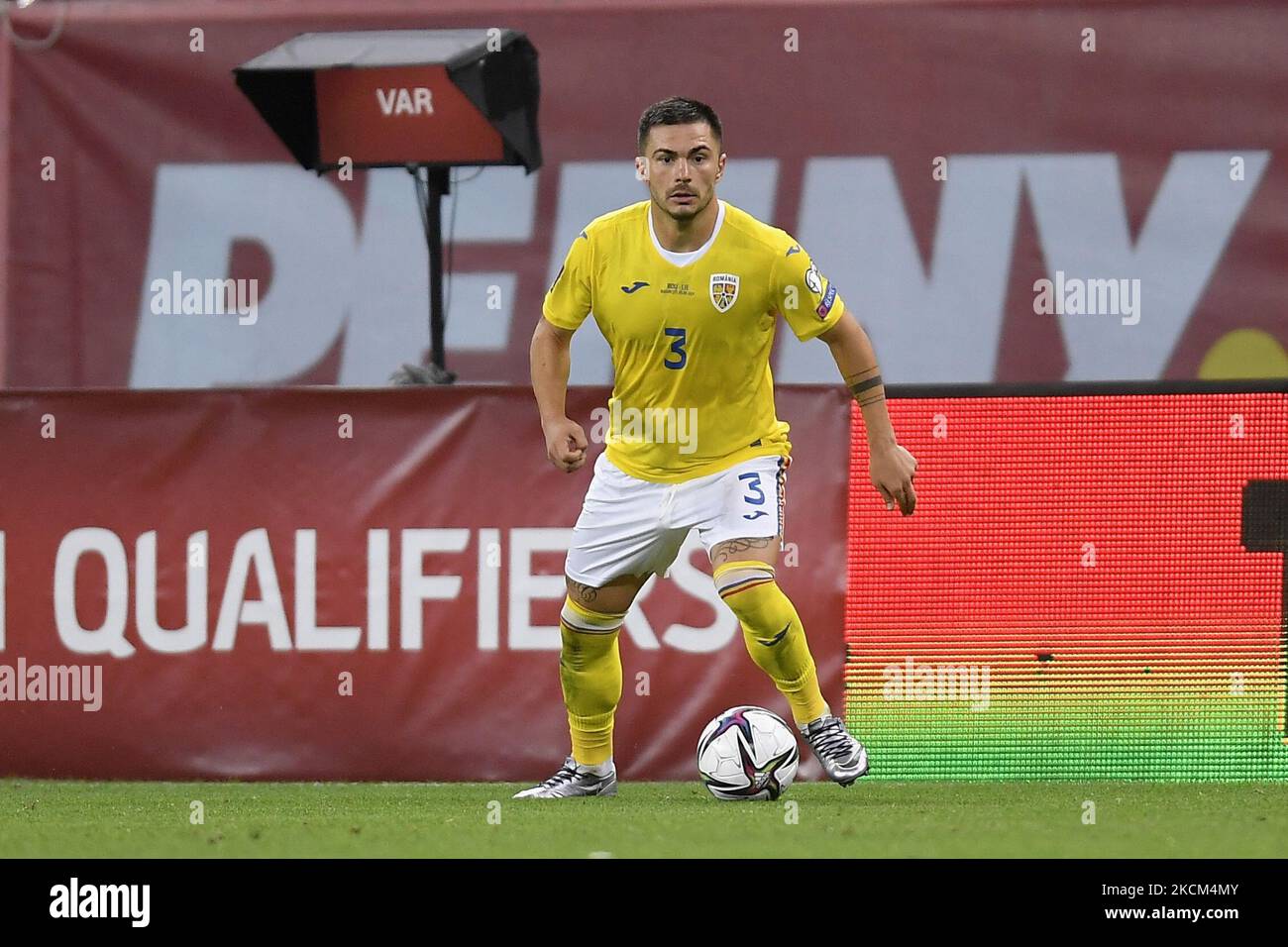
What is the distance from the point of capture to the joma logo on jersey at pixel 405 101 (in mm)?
7812

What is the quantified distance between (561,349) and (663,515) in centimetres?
63

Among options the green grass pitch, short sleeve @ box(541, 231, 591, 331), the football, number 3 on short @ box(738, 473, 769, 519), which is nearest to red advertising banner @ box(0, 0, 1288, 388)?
→ the green grass pitch

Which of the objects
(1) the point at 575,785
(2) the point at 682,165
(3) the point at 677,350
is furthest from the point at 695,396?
(1) the point at 575,785

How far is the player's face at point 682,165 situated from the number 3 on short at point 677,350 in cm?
34

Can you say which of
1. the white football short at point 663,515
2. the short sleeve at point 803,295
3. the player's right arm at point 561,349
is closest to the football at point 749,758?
the white football short at point 663,515

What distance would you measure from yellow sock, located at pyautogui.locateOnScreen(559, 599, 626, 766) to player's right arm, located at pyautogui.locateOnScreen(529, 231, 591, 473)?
1.64 ft

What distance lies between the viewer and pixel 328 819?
5562 millimetres

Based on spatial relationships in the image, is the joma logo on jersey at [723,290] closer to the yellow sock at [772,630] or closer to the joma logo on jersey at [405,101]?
the yellow sock at [772,630]

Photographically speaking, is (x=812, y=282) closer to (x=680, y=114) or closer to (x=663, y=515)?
(x=680, y=114)

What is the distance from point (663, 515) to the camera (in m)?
6.08

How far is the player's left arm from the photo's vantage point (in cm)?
593
